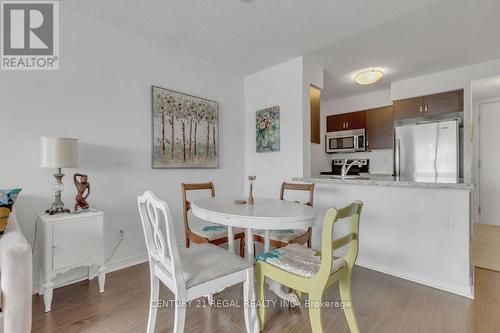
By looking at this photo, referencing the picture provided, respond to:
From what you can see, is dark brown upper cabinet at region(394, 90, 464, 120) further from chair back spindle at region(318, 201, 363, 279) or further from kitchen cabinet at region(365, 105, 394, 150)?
chair back spindle at region(318, 201, 363, 279)

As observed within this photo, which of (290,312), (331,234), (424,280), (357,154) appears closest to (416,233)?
(424,280)

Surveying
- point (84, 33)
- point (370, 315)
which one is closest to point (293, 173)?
point (370, 315)

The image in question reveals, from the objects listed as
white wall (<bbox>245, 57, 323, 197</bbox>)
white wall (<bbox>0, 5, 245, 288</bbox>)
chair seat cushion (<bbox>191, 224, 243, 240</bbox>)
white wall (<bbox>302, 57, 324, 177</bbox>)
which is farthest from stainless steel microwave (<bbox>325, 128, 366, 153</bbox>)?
chair seat cushion (<bbox>191, 224, 243, 240</bbox>)

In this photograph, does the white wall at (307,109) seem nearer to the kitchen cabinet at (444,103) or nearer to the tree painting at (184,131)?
the tree painting at (184,131)

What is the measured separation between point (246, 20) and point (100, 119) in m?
1.69

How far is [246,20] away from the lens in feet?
7.45

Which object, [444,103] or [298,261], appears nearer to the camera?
[298,261]

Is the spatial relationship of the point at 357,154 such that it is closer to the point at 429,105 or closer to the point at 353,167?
the point at 353,167

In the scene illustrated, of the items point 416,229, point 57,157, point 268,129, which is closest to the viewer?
point 57,157

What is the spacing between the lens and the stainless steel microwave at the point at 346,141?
4.36 m

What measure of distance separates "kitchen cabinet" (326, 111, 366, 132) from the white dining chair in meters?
3.93

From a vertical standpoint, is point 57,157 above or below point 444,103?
below

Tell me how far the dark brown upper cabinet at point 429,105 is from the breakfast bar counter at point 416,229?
211cm

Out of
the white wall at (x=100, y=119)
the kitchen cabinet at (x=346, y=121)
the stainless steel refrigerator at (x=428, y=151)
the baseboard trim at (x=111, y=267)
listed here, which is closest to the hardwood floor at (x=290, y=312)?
the baseboard trim at (x=111, y=267)
